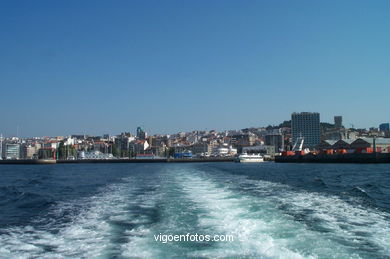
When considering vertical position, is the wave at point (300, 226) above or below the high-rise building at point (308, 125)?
below

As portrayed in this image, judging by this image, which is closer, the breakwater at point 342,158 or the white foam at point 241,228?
the white foam at point 241,228

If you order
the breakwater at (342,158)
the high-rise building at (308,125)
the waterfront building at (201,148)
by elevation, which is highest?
the high-rise building at (308,125)

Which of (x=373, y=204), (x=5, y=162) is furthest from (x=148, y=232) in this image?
(x=5, y=162)

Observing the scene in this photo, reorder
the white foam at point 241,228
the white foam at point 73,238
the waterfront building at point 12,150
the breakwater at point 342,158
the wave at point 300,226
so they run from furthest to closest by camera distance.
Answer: the waterfront building at point 12,150, the breakwater at point 342,158, the white foam at point 73,238, the wave at point 300,226, the white foam at point 241,228

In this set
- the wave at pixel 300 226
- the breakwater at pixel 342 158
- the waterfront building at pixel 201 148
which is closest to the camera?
the wave at pixel 300 226

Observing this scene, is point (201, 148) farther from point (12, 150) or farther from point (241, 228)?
point (241, 228)

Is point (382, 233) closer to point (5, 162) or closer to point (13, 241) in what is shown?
point (13, 241)

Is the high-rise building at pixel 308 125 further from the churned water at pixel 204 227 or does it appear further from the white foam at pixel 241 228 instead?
the white foam at pixel 241 228

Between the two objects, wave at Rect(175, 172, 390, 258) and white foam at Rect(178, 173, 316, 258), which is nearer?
white foam at Rect(178, 173, 316, 258)

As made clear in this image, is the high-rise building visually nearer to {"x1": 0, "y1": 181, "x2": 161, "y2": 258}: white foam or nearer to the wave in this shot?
the wave

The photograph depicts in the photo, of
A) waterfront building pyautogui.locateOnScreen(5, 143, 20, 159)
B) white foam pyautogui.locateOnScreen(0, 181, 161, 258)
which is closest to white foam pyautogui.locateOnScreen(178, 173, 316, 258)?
white foam pyautogui.locateOnScreen(0, 181, 161, 258)

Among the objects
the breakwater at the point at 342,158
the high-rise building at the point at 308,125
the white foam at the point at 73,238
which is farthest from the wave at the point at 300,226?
the high-rise building at the point at 308,125

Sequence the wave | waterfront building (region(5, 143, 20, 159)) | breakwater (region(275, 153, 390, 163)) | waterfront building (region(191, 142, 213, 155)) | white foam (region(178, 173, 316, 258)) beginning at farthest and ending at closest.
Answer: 1. waterfront building (region(5, 143, 20, 159))
2. waterfront building (region(191, 142, 213, 155))
3. breakwater (region(275, 153, 390, 163))
4. the wave
5. white foam (region(178, 173, 316, 258))

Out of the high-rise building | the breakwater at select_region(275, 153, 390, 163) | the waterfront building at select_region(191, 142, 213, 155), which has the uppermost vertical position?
the high-rise building
